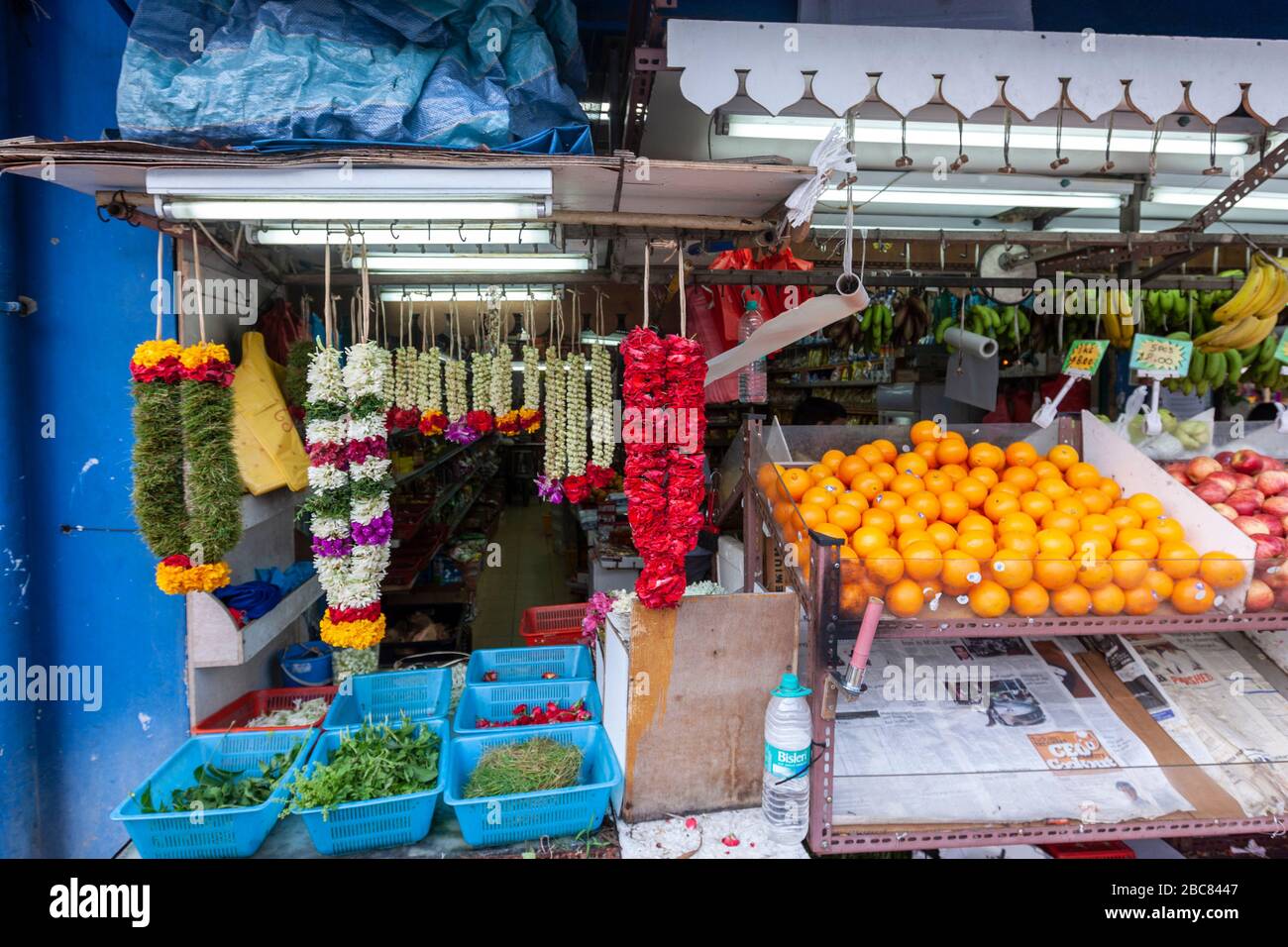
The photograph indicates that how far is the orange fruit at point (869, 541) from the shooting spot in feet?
7.20

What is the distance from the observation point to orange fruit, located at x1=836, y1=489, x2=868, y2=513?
7.80ft

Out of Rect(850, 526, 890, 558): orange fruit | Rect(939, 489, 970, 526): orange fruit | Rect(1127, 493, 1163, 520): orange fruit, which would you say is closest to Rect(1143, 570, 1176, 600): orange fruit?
Rect(1127, 493, 1163, 520): orange fruit

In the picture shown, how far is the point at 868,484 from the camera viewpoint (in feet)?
8.34

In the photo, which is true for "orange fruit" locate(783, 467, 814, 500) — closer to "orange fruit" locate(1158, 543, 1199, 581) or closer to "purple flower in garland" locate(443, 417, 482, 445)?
"orange fruit" locate(1158, 543, 1199, 581)

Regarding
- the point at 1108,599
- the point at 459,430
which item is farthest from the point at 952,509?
the point at 459,430

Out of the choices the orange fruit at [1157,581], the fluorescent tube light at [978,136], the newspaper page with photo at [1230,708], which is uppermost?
the fluorescent tube light at [978,136]

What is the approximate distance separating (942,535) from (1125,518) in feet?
2.19

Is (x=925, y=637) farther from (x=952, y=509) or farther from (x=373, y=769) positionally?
(x=373, y=769)

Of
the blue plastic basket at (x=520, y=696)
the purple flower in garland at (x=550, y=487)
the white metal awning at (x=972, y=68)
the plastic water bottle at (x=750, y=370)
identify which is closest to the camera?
the white metal awning at (x=972, y=68)

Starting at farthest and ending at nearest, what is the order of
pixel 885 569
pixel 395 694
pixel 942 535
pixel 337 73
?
1. pixel 395 694
2. pixel 337 73
3. pixel 942 535
4. pixel 885 569

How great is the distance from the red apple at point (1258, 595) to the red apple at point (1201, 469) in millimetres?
678

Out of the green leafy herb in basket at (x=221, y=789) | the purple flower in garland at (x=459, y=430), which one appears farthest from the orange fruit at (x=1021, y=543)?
the purple flower in garland at (x=459, y=430)

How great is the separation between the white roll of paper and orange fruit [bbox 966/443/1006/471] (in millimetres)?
1588

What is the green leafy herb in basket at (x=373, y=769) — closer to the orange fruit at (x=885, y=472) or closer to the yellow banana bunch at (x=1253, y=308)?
the orange fruit at (x=885, y=472)
